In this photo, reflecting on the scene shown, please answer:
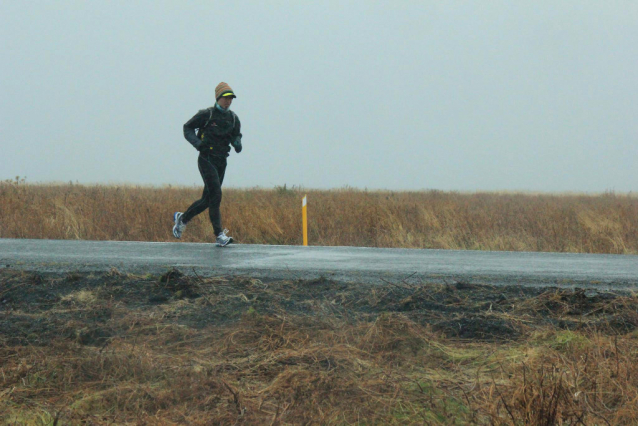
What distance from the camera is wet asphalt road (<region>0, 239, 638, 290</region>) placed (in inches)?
266

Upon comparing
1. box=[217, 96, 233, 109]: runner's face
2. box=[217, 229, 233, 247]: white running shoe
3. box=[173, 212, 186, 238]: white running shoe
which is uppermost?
box=[217, 96, 233, 109]: runner's face

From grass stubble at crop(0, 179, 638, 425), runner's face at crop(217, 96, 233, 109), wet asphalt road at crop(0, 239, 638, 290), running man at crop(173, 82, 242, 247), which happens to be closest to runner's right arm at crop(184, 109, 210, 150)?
running man at crop(173, 82, 242, 247)

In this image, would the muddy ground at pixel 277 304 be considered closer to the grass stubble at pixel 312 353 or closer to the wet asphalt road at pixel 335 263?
the grass stubble at pixel 312 353

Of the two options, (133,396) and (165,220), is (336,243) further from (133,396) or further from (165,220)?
(133,396)

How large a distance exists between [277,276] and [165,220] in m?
7.72

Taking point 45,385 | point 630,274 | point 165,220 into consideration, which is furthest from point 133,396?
point 165,220

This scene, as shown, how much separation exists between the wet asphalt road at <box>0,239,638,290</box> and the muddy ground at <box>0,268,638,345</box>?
653 mm

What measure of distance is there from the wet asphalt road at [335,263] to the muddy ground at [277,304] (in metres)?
0.65

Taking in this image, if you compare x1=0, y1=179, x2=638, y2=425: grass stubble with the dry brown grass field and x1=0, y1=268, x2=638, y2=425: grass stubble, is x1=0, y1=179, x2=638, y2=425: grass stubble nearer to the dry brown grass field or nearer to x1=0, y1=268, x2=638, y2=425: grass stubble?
x1=0, y1=268, x2=638, y2=425: grass stubble

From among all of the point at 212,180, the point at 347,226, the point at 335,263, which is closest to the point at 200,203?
the point at 212,180

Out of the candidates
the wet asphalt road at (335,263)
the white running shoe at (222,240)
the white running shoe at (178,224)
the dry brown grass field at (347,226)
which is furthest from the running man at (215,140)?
the dry brown grass field at (347,226)

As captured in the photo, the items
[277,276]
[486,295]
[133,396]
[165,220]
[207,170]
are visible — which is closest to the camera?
[133,396]

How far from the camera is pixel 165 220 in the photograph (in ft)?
45.2

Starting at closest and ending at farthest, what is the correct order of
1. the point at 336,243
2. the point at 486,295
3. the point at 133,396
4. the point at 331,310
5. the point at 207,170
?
1. the point at 133,396
2. the point at 331,310
3. the point at 486,295
4. the point at 207,170
5. the point at 336,243
